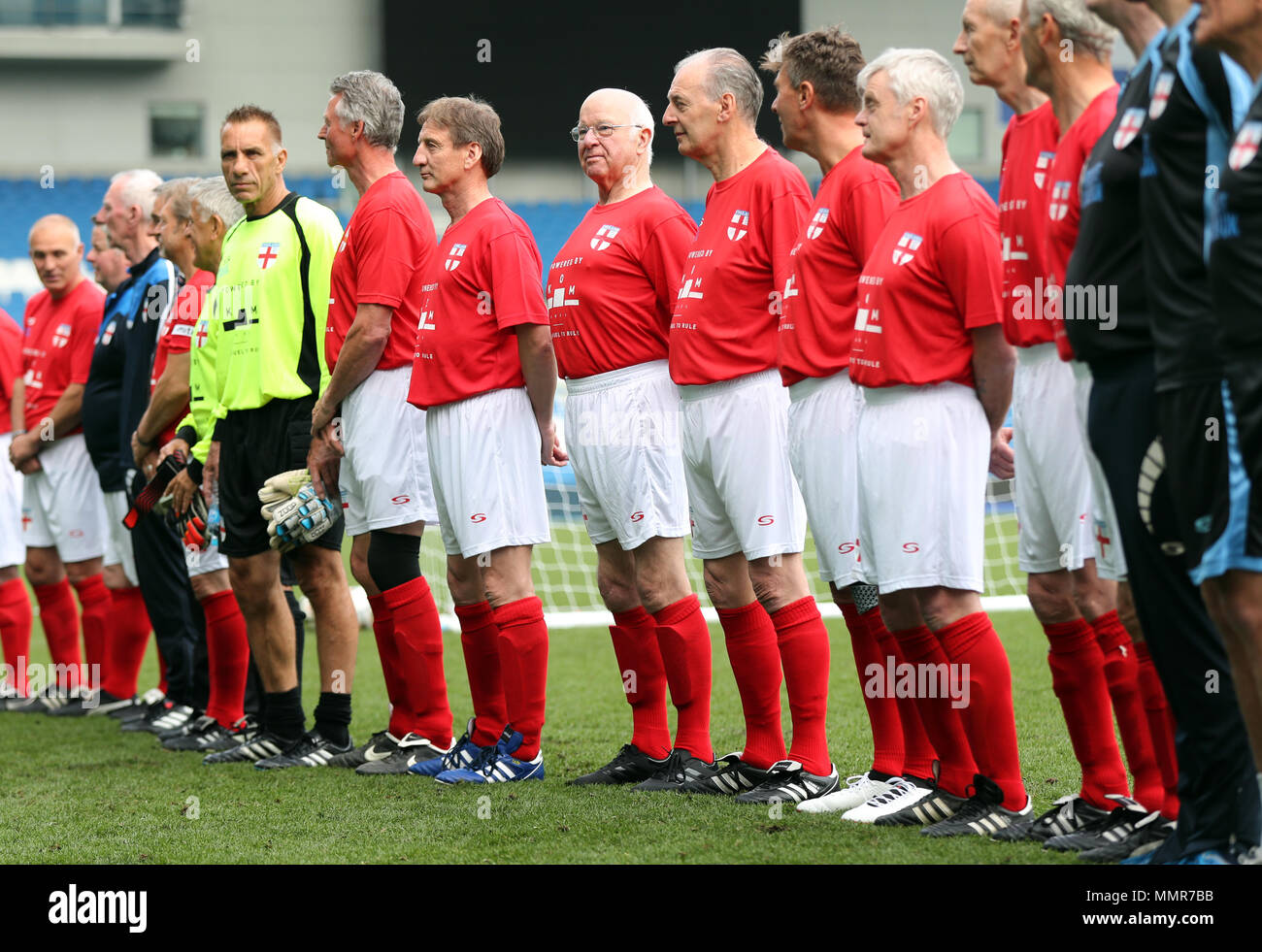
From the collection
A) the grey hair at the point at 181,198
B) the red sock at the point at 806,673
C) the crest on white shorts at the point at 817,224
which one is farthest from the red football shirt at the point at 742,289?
the grey hair at the point at 181,198

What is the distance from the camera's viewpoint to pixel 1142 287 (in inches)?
130

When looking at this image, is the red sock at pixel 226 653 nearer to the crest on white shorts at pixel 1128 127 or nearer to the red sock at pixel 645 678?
the red sock at pixel 645 678

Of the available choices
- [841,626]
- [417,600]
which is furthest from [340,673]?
[841,626]

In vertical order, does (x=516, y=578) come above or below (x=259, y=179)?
below

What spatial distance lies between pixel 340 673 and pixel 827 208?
107 inches

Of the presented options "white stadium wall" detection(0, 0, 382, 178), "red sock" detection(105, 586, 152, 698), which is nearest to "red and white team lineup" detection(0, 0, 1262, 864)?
"red sock" detection(105, 586, 152, 698)

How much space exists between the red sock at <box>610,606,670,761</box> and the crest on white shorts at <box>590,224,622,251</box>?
130cm

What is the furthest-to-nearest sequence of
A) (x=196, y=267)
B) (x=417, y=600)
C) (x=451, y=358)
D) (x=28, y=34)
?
(x=28, y=34) → (x=196, y=267) → (x=417, y=600) → (x=451, y=358)

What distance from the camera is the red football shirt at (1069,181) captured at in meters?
3.68

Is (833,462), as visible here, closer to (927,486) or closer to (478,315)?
(927,486)

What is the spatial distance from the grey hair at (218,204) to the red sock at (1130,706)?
165 inches
